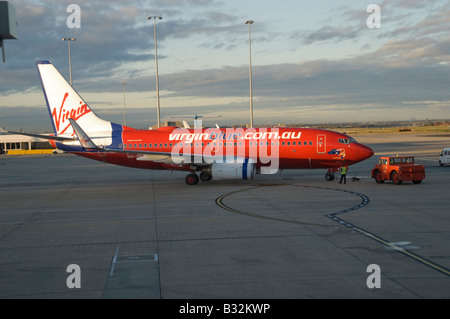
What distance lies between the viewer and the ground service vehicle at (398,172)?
33.2 metres

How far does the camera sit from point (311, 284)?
12336mm

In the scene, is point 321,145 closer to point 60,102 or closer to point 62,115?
point 62,115

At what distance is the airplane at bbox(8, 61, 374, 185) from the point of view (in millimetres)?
36094

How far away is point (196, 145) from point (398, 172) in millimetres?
16583

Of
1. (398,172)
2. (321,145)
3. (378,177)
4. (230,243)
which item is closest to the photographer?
(230,243)

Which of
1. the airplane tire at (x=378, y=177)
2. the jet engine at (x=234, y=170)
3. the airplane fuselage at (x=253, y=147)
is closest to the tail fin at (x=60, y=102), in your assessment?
the airplane fuselage at (x=253, y=147)

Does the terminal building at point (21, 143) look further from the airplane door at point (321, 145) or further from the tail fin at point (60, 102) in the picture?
the airplane door at point (321, 145)

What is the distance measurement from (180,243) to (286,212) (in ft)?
25.9

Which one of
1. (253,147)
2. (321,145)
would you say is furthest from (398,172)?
(253,147)

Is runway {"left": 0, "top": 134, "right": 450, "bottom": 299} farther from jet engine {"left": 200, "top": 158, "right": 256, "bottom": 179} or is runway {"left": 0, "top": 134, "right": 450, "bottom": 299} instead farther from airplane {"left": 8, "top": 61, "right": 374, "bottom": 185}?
airplane {"left": 8, "top": 61, "right": 374, "bottom": 185}

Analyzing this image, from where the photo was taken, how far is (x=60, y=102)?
38.2 meters
